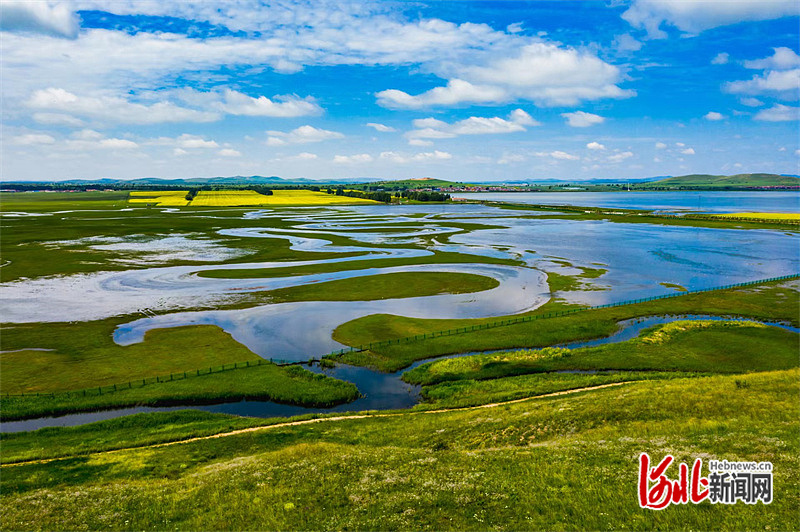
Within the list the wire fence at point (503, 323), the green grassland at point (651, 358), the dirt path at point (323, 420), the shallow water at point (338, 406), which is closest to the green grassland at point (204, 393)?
the shallow water at point (338, 406)

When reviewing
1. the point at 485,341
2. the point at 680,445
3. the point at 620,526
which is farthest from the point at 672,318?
the point at 620,526

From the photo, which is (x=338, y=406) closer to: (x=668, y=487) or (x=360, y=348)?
(x=360, y=348)

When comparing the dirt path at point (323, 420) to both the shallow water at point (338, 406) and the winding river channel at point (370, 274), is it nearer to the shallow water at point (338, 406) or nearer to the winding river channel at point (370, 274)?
the shallow water at point (338, 406)

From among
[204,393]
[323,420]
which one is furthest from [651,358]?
[204,393]

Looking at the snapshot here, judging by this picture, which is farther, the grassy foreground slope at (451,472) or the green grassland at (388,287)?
the green grassland at (388,287)

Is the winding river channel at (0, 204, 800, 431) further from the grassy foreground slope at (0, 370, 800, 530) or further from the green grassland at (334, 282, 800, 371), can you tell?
the grassy foreground slope at (0, 370, 800, 530)
